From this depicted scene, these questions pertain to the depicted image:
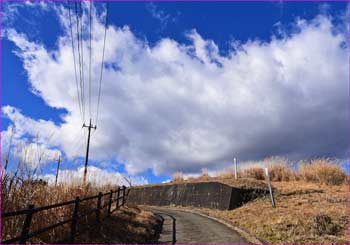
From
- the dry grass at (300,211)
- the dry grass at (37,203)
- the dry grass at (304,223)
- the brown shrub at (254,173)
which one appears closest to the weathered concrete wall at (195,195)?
the dry grass at (300,211)

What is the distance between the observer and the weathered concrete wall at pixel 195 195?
1827 cm

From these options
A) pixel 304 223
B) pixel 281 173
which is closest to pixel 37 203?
pixel 304 223

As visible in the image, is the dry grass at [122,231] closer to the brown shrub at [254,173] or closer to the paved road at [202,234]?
the paved road at [202,234]

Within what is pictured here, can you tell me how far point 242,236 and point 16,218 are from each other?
6324mm

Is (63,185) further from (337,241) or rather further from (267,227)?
(337,241)

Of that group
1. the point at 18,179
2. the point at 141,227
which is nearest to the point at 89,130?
the point at 141,227

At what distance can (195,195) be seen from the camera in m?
21.7

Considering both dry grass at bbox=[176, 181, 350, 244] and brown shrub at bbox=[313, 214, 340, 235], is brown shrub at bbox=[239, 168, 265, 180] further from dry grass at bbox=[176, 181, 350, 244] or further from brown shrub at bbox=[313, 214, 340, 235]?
brown shrub at bbox=[313, 214, 340, 235]

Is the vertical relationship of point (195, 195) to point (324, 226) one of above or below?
above

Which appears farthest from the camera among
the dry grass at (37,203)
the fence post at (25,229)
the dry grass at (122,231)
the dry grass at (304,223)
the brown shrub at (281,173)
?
the brown shrub at (281,173)

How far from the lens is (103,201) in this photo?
11.5m

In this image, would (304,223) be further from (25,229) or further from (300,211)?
(25,229)

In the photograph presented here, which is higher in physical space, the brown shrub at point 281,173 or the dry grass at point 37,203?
the brown shrub at point 281,173

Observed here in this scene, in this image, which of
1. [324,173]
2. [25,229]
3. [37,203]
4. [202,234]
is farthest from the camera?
[324,173]
